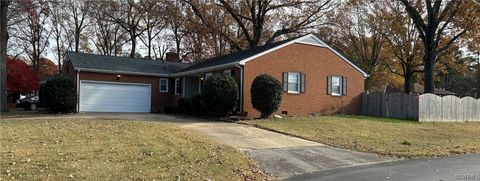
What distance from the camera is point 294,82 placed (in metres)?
25.5

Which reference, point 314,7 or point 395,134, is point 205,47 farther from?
point 395,134

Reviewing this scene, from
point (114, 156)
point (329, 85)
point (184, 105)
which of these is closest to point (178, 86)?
point (184, 105)

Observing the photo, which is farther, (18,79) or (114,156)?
(18,79)

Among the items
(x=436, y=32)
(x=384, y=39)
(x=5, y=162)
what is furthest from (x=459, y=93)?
(x=5, y=162)

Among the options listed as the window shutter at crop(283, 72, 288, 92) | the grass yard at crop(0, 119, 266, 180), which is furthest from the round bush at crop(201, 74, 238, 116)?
the grass yard at crop(0, 119, 266, 180)

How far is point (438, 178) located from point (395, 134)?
9.79 metres

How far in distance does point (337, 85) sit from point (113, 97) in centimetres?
1417

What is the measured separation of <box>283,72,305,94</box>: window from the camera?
82.6 feet

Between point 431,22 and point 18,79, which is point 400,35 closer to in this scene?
point 431,22

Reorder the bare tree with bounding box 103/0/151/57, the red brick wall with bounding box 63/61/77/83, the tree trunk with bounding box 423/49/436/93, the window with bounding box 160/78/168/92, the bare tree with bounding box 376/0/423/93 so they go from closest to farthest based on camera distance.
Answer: the red brick wall with bounding box 63/61/77/83 → the window with bounding box 160/78/168/92 → the tree trunk with bounding box 423/49/436/93 → the bare tree with bounding box 376/0/423/93 → the bare tree with bounding box 103/0/151/57

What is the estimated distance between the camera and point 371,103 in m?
28.1

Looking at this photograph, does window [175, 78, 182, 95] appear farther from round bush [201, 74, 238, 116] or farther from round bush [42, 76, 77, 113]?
round bush [201, 74, 238, 116]

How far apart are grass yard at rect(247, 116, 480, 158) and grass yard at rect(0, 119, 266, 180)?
5.33m

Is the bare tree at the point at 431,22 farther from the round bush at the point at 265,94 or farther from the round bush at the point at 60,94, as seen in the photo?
the round bush at the point at 60,94
